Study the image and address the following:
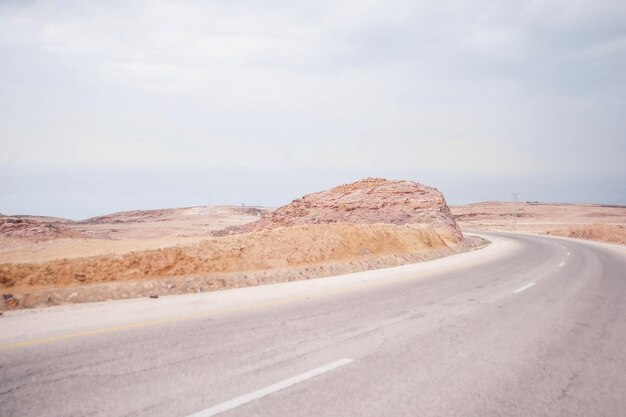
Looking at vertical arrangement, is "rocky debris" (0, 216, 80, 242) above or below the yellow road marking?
above

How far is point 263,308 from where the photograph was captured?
860cm

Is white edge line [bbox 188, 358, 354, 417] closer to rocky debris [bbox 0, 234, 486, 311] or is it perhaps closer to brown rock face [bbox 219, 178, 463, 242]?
rocky debris [bbox 0, 234, 486, 311]

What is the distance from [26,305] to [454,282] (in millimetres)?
11527

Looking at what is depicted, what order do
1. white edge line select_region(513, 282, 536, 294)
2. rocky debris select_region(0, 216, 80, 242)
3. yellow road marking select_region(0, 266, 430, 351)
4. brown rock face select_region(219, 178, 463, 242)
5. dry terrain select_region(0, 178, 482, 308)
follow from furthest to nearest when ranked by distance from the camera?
brown rock face select_region(219, 178, 463, 242)
rocky debris select_region(0, 216, 80, 242)
white edge line select_region(513, 282, 536, 294)
dry terrain select_region(0, 178, 482, 308)
yellow road marking select_region(0, 266, 430, 351)

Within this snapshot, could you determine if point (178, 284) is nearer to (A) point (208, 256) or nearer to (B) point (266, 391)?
(A) point (208, 256)

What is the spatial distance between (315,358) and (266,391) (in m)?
1.21

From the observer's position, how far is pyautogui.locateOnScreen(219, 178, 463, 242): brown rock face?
3174cm

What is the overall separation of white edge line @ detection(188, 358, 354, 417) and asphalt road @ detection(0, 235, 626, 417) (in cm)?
2

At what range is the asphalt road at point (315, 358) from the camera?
4113mm

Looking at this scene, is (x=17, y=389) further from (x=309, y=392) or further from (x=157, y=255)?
(x=157, y=255)

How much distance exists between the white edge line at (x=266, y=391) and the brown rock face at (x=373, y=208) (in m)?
25.6

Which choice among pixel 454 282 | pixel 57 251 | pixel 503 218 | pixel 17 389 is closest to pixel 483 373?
pixel 17 389

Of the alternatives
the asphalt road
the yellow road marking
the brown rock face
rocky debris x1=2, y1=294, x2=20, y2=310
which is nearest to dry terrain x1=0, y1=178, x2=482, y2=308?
rocky debris x1=2, y1=294, x2=20, y2=310

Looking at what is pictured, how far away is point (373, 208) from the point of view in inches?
1304
